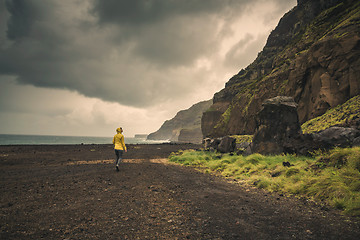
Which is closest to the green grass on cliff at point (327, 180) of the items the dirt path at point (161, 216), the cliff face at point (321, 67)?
the dirt path at point (161, 216)

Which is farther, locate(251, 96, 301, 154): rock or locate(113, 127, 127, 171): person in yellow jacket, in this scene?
locate(251, 96, 301, 154): rock

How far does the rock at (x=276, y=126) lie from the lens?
46.8 ft

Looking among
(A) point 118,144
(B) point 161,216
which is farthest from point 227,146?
(B) point 161,216

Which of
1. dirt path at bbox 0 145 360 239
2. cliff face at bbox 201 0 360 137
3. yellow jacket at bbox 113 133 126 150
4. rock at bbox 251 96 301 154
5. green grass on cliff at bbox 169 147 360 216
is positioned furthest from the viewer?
cliff face at bbox 201 0 360 137

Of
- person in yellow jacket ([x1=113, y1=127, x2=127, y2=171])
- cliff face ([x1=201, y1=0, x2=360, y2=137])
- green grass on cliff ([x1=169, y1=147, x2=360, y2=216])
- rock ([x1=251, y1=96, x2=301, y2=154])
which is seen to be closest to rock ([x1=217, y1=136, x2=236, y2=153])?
rock ([x1=251, y1=96, x2=301, y2=154])

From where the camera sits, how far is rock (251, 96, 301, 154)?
14273 mm

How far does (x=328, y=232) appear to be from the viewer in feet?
11.1

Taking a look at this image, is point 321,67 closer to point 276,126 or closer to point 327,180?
point 276,126

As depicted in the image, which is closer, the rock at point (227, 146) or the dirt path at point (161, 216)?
the dirt path at point (161, 216)

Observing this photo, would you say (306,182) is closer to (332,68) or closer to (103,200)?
(103,200)

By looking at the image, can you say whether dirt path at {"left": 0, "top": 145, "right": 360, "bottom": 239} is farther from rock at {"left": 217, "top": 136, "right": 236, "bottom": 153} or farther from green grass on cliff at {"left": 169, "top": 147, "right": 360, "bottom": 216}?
rock at {"left": 217, "top": 136, "right": 236, "bottom": 153}

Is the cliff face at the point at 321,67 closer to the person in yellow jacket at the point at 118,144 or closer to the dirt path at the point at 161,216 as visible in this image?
the dirt path at the point at 161,216

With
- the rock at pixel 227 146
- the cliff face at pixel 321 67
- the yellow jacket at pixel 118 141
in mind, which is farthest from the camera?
the rock at pixel 227 146

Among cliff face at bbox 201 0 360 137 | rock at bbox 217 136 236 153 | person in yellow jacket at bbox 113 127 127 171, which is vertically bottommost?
rock at bbox 217 136 236 153
